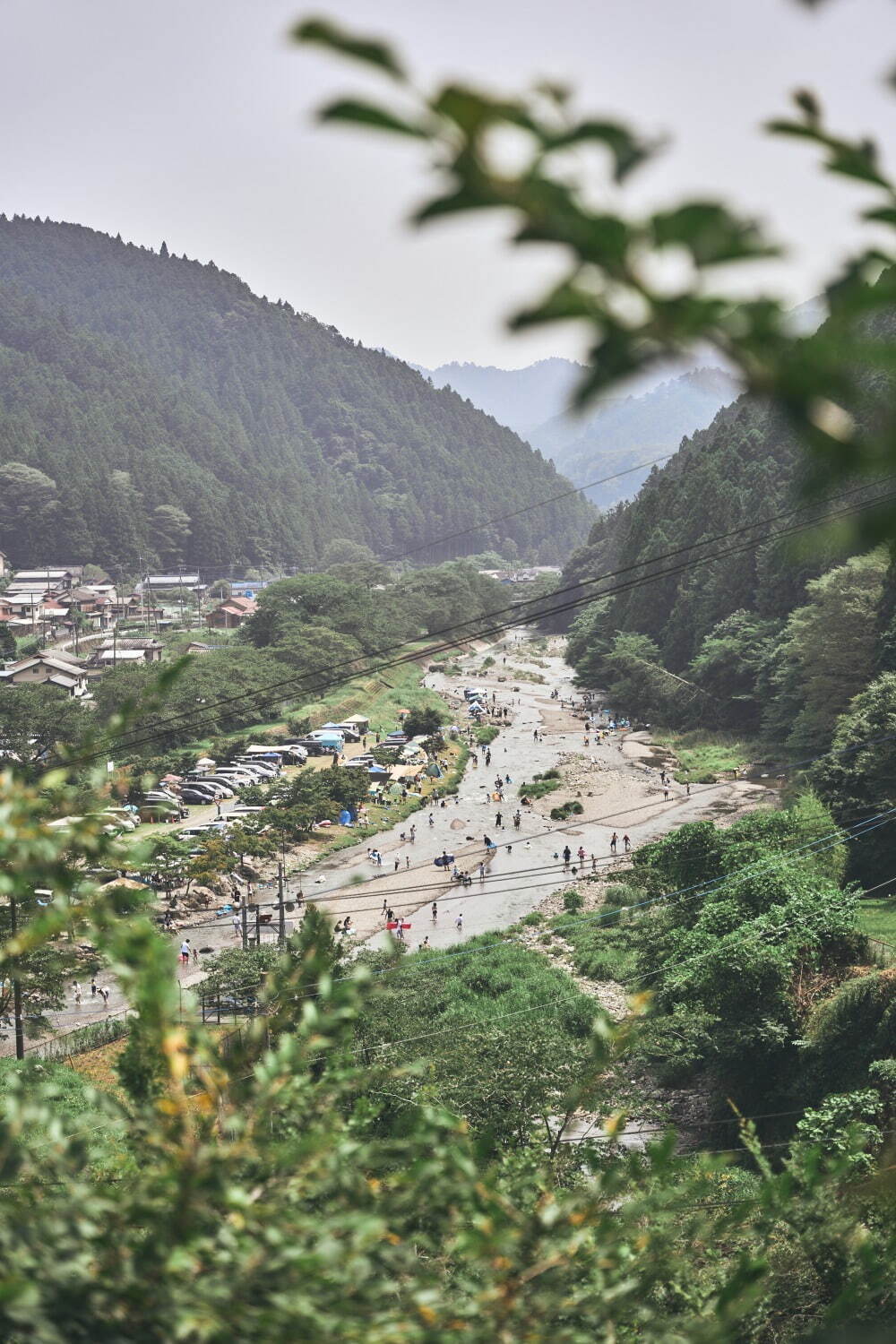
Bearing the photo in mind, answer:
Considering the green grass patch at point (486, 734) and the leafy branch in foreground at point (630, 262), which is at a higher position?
the leafy branch in foreground at point (630, 262)

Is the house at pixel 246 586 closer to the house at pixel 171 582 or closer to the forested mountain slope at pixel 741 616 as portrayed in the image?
the house at pixel 171 582

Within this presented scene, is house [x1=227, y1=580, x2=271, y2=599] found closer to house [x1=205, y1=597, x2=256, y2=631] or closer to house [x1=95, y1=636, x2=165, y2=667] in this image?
house [x1=205, y1=597, x2=256, y2=631]

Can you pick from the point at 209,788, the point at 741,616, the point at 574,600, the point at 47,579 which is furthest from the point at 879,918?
the point at 47,579

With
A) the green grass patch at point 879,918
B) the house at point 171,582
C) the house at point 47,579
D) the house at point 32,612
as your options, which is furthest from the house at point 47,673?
the house at point 171,582

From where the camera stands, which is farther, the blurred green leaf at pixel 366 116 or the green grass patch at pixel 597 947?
the green grass patch at pixel 597 947

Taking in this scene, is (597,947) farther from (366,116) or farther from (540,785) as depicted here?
(366,116)

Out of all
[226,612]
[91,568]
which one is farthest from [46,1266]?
[91,568]
